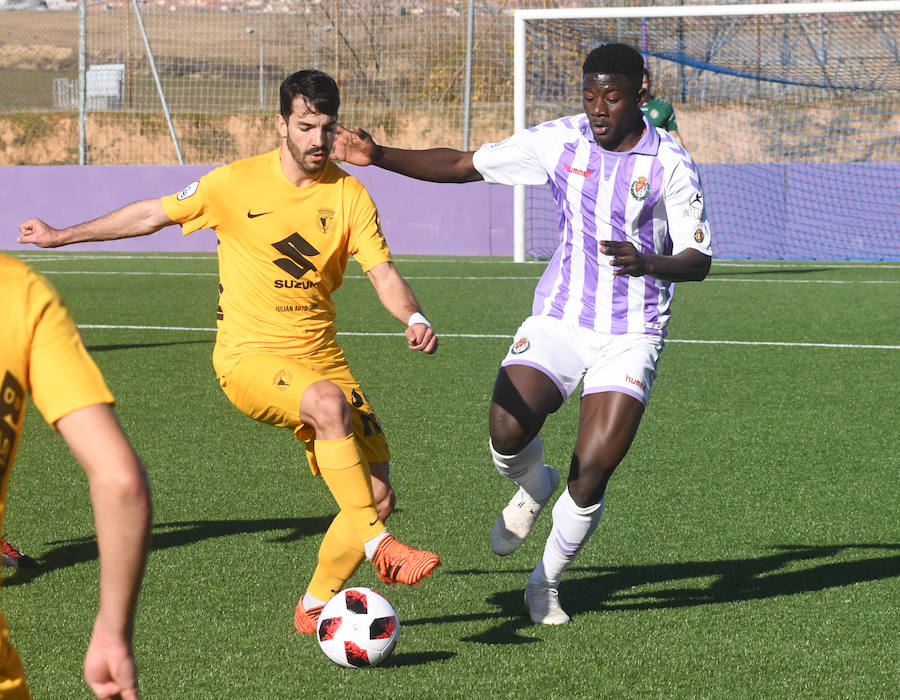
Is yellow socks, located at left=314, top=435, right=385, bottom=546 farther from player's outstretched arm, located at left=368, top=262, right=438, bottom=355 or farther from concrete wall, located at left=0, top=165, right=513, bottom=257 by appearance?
concrete wall, located at left=0, top=165, right=513, bottom=257

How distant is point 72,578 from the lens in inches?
198

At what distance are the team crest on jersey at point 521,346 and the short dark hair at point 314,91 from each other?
117 centimetres

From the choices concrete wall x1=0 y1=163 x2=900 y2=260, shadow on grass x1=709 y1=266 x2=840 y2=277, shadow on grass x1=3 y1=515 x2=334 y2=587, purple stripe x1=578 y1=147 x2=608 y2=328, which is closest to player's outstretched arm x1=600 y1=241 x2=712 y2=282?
purple stripe x1=578 y1=147 x2=608 y2=328

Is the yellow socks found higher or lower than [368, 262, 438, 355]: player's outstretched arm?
lower

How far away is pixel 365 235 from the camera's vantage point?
482 centimetres

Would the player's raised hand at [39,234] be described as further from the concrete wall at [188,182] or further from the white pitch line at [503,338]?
the concrete wall at [188,182]

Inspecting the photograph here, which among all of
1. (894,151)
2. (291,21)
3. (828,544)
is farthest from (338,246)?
(894,151)

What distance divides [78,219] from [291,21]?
5759mm

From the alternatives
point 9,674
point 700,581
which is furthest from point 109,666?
point 700,581

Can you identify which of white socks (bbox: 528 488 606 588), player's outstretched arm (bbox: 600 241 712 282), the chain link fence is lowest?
white socks (bbox: 528 488 606 588)

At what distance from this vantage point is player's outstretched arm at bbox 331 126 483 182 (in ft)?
17.3

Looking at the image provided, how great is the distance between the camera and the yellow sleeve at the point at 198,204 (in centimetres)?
483

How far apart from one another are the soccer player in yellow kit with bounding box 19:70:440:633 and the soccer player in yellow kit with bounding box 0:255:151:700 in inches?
97.4

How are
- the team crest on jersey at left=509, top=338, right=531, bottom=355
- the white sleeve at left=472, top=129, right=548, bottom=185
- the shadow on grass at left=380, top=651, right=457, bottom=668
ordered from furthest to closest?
the white sleeve at left=472, top=129, right=548, bottom=185 < the team crest on jersey at left=509, top=338, right=531, bottom=355 < the shadow on grass at left=380, top=651, right=457, bottom=668
